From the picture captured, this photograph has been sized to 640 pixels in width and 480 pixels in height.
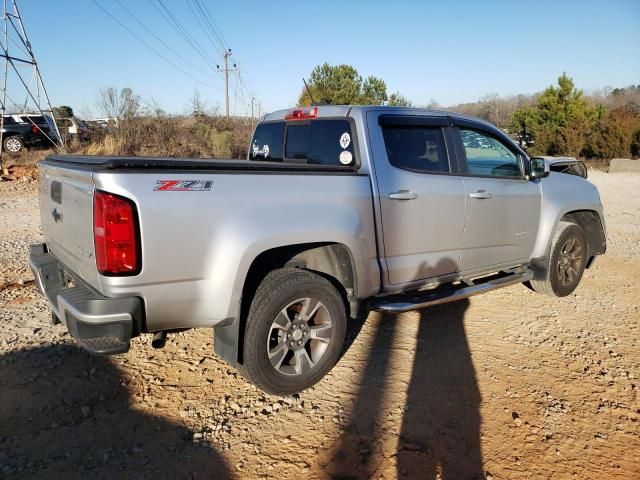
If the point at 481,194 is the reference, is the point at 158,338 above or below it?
below

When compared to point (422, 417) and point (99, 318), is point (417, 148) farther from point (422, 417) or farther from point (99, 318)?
point (99, 318)

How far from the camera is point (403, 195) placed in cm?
360

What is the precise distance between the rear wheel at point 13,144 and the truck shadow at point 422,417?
60.1ft

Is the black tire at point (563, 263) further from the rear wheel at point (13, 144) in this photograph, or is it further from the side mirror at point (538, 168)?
the rear wheel at point (13, 144)

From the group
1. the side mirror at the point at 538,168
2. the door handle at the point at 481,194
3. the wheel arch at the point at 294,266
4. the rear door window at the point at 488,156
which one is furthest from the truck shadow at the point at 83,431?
the side mirror at the point at 538,168

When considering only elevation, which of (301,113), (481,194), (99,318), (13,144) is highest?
(13,144)

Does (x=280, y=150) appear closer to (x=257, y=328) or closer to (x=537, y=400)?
(x=257, y=328)

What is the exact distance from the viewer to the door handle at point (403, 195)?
3555mm

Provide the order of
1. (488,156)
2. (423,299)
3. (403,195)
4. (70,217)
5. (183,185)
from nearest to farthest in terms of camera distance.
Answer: (183,185), (70,217), (403,195), (423,299), (488,156)

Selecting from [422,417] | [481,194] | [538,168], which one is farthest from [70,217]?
[538,168]

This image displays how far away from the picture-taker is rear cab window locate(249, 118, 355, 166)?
3684 millimetres

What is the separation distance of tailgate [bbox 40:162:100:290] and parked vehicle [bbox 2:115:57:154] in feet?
54.0

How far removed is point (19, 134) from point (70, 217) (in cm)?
1815

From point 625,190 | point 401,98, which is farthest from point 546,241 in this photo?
point 401,98
